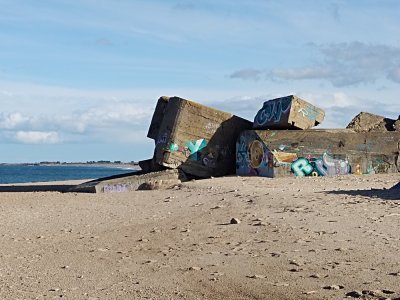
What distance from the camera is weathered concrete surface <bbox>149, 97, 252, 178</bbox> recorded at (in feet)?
54.4

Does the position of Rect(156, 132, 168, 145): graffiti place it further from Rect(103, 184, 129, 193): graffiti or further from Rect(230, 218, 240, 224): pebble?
Rect(230, 218, 240, 224): pebble

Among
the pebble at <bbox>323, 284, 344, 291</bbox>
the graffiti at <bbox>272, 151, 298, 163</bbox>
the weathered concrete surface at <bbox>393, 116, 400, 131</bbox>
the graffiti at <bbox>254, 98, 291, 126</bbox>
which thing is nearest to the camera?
the pebble at <bbox>323, 284, 344, 291</bbox>

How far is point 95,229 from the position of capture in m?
9.93

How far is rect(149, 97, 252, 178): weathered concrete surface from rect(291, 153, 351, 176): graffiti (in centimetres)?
198

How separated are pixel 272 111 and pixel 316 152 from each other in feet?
5.50

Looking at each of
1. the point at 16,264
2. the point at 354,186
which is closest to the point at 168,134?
the point at 354,186

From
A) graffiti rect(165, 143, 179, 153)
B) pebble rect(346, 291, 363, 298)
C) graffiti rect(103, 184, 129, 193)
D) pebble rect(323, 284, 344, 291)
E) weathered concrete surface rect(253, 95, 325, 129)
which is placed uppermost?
weathered concrete surface rect(253, 95, 325, 129)

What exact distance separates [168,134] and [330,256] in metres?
10.1

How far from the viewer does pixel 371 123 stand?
18.3m

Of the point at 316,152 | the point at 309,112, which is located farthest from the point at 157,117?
the point at 316,152

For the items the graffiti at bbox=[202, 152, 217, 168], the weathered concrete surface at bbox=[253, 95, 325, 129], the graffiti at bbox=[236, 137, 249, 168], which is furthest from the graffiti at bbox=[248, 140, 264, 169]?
the graffiti at bbox=[202, 152, 217, 168]

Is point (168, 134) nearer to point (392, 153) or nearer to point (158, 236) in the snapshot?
point (392, 153)

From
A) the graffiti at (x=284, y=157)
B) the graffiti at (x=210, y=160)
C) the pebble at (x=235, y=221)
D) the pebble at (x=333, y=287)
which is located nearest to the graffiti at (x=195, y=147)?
the graffiti at (x=210, y=160)

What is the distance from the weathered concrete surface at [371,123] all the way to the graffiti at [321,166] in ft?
4.90
